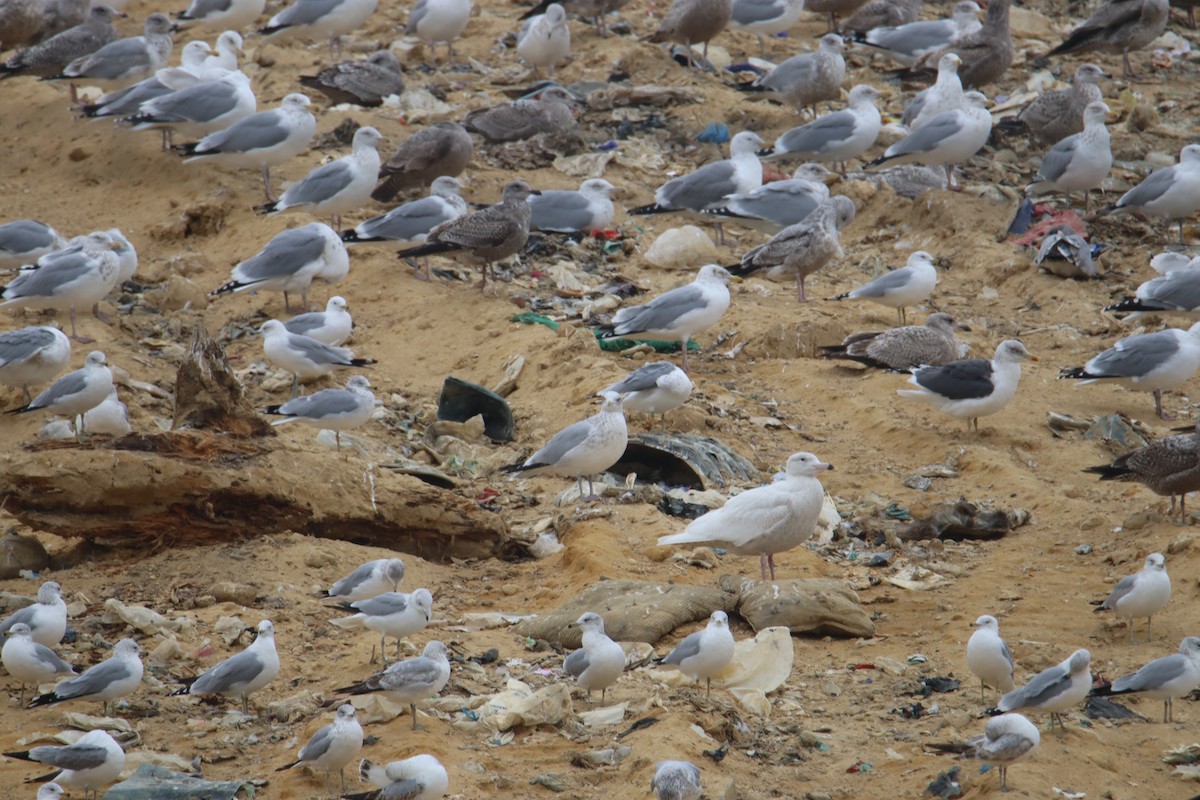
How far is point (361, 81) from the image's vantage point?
51.1 ft

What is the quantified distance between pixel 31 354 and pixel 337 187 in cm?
390

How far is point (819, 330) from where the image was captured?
11438 mm

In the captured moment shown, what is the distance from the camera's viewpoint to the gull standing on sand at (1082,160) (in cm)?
1348

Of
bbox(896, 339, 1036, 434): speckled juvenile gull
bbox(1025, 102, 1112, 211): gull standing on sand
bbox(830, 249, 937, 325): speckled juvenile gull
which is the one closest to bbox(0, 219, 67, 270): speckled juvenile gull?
bbox(830, 249, 937, 325): speckled juvenile gull

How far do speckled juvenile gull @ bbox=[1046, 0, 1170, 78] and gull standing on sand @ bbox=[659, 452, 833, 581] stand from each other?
11.3m

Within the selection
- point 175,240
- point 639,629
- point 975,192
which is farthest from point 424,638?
point 975,192

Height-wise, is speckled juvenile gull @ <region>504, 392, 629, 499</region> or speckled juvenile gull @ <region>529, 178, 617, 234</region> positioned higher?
speckled juvenile gull @ <region>504, 392, 629, 499</region>

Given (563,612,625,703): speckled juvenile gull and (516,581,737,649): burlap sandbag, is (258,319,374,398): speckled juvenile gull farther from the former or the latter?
(563,612,625,703): speckled juvenile gull

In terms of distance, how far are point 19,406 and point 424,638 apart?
4.41 meters

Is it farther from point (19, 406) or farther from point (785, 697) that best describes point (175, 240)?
point (785, 697)

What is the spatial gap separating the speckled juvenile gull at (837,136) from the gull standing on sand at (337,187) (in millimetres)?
4344

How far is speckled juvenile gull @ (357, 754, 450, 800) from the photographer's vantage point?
500 centimetres

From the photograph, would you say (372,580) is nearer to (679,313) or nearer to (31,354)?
(31,354)

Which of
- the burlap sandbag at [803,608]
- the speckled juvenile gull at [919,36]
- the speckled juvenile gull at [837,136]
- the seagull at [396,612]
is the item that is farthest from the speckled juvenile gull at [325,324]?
the speckled juvenile gull at [919,36]
